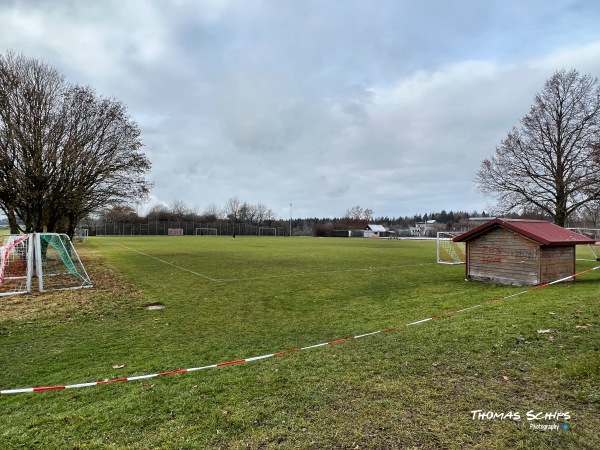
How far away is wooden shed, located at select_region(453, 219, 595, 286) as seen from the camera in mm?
12031

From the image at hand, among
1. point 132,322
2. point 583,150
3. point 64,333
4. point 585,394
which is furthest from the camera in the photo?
point 583,150

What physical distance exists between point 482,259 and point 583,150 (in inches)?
677

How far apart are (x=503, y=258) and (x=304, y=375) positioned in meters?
11.4

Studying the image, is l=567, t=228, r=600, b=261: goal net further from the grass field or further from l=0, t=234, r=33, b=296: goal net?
l=0, t=234, r=33, b=296: goal net

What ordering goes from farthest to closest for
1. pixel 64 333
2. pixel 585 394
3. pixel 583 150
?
pixel 583 150 → pixel 64 333 → pixel 585 394

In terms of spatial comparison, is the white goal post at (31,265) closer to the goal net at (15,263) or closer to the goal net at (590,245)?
the goal net at (15,263)

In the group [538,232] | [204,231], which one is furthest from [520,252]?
[204,231]

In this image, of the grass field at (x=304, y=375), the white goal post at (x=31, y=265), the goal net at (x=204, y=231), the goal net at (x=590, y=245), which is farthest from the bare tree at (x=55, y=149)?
the goal net at (x=204, y=231)

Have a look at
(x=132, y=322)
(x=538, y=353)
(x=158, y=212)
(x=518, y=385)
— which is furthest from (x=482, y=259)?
(x=158, y=212)

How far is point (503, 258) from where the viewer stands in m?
13.1

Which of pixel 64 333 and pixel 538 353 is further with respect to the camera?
pixel 64 333

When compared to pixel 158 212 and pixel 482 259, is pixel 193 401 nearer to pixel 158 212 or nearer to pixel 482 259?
pixel 482 259

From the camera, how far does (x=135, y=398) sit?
400 cm

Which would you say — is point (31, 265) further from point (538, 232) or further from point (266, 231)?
point (266, 231)
